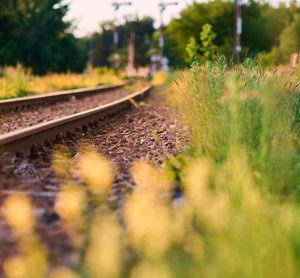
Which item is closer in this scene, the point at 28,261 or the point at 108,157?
the point at 28,261

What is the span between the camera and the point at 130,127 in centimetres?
950

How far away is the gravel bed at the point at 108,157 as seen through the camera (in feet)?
11.2

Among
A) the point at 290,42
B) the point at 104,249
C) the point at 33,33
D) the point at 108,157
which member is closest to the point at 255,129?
the point at 108,157

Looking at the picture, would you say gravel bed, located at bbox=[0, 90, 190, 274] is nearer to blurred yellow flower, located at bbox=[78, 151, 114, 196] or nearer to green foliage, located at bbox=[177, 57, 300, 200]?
blurred yellow flower, located at bbox=[78, 151, 114, 196]

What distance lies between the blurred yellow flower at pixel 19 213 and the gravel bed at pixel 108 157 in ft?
0.19

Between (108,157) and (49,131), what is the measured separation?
3.64 ft

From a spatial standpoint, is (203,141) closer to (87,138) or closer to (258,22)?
(87,138)

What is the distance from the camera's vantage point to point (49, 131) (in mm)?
6766

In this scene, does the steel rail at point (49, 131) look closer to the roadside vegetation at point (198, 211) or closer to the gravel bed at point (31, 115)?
the roadside vegetation at point (198, 211)

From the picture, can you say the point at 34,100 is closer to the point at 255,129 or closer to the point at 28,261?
the point at 255,129

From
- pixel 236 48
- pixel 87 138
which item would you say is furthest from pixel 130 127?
pixel 236 48

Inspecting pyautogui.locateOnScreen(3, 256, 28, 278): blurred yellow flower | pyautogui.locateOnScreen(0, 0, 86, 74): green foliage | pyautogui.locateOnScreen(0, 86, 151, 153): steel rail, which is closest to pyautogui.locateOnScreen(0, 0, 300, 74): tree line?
pyautogui.locateOnScreen(0, 0, 86, 74): green foliage

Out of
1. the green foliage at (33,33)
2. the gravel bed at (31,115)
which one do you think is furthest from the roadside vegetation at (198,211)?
the green foliage at (33,33)

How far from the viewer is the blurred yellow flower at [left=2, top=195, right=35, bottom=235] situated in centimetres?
341
